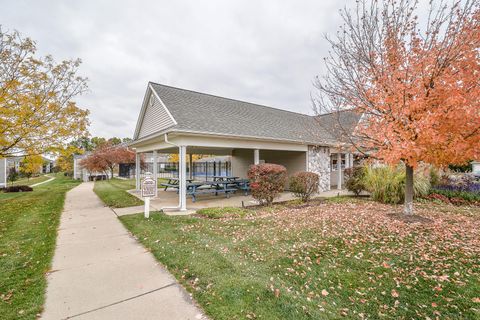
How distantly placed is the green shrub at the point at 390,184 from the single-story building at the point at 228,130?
1.90m

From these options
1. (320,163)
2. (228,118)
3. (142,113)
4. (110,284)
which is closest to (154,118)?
(142,113)

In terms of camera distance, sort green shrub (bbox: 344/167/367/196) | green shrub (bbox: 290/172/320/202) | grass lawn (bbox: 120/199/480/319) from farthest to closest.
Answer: green shrub (bbox: 344/167/367/196), green shrub (bbox: 290/172/320/202), grass lawn (bbox: 120/199/480/319)

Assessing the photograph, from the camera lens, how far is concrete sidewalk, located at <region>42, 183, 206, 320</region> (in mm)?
2713

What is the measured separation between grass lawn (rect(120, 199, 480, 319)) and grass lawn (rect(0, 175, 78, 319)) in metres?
1.77

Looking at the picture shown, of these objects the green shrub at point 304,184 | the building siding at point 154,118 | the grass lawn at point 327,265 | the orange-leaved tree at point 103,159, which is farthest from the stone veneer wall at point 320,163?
the orange-leaved tree at point 103,159

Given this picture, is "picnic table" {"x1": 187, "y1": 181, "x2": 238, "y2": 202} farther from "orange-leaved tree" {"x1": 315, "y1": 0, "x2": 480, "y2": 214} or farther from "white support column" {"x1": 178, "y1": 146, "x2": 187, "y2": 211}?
"orange-leaved tree" {"x1": 315, "y1": 0, "x2": 480, "y2": 214}

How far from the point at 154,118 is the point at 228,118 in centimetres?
397

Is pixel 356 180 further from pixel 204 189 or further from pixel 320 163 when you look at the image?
pixel 204 189

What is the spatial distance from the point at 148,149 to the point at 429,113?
12.1 m

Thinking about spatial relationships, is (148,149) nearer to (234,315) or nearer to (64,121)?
(64,121)

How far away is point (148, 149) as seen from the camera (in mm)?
12430

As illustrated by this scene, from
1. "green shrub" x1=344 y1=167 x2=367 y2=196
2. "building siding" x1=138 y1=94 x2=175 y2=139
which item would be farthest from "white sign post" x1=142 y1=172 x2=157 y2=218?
"green shrub" x1=344 y1=167 x2=367 y2=196

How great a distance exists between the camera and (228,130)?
9812 millimetres

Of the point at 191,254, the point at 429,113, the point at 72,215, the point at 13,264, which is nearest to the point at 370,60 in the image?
the point at 429,113
